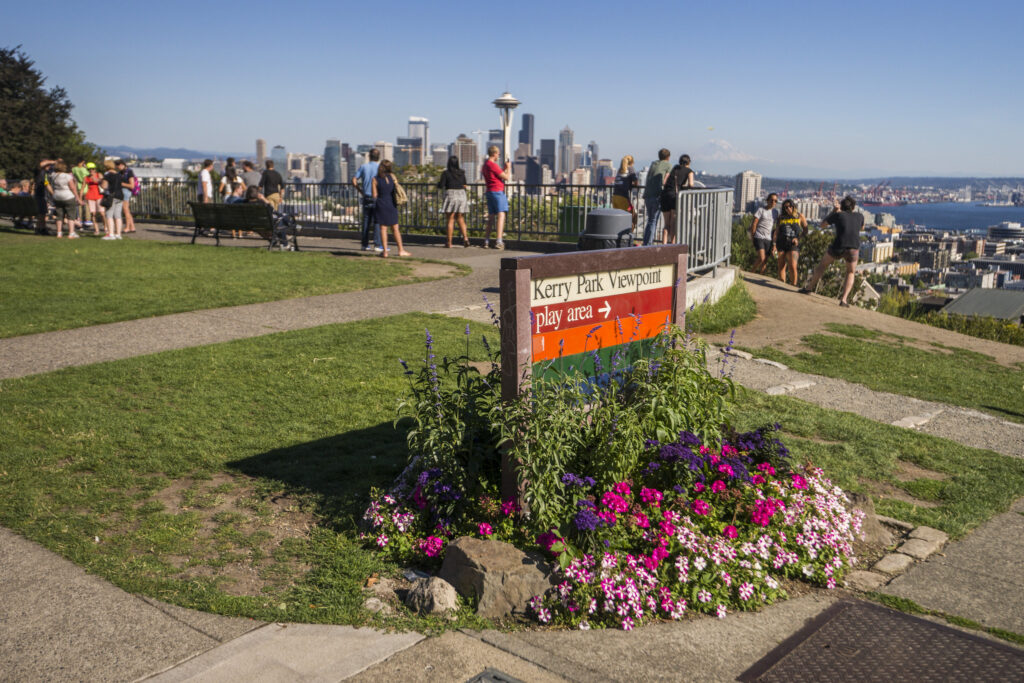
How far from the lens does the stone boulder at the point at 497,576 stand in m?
4.10

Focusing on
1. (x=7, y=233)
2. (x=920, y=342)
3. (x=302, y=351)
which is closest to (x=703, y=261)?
(x=920, y=342)

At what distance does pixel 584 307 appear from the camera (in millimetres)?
5145

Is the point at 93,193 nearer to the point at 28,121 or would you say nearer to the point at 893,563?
the point at 893,563

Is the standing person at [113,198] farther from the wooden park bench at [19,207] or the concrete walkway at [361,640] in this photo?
the concrete walkway at [361,640]

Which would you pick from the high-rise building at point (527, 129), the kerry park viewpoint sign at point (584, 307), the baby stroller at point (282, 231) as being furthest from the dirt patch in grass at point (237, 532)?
the high-rise building at point (527, 129)

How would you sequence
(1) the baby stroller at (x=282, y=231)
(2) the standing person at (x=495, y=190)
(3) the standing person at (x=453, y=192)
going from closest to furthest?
(2) the standing person at (x=495, y=190) < (3) the standing person at (x=453, y=192) < (1) the baby stroller at (x=282, y=231)

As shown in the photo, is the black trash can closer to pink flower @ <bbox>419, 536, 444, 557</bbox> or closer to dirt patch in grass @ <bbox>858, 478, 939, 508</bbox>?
dirt patch in grass @ <bbox>858, 478, 939, 508</bbox>

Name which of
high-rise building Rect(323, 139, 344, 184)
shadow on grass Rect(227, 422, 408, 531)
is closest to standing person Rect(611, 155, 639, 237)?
shadow on grass Rect(227, 422, 408, 531)

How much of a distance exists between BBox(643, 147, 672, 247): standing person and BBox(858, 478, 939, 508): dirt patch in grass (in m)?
9.61

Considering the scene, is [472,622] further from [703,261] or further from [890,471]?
[703,261]

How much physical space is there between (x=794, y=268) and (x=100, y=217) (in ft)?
58.4

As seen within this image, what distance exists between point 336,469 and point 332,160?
4623 inches

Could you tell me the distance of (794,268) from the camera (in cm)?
1830

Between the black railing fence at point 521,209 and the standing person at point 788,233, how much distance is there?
106 inches
